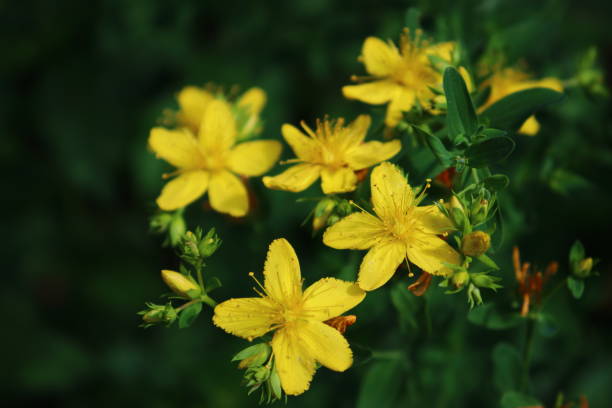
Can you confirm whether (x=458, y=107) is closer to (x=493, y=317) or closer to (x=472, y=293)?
(x=472, y=293)

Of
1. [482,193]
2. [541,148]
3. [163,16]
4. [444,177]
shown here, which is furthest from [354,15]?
[482,193]

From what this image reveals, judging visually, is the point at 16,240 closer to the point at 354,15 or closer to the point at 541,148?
the point at 354,15

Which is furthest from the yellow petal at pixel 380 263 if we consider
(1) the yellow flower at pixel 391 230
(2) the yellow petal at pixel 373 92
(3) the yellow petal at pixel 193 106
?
(3) the yellow petal at pixel 193 106

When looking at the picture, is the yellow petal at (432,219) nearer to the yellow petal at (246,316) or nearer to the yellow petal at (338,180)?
the yellow petal at (338,180)

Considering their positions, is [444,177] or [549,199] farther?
[549,199]

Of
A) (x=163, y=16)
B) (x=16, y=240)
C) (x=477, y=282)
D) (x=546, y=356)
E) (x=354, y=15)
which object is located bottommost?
(x=546, y=356)

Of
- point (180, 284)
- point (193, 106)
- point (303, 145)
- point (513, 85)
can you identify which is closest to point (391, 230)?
point (303, 145)

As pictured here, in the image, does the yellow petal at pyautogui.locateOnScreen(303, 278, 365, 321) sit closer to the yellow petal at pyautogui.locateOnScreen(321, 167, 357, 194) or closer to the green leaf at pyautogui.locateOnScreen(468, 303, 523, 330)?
the yellow petal at pyautogui.locateOnScreen(321, 167, 357, 194)
